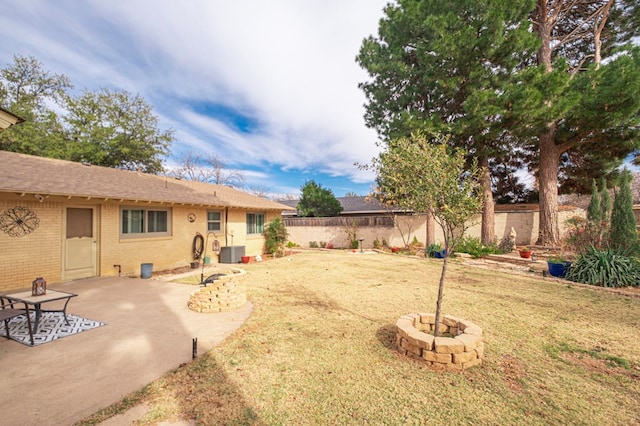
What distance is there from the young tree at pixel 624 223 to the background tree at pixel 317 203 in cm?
1581

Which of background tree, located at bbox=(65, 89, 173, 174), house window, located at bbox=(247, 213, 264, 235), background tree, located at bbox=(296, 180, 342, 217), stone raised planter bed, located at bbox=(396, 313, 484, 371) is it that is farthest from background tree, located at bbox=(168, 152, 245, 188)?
stone raised planter bed, located at bbox=(396, 313, 484, 371)

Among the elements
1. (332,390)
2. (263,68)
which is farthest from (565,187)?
(332,390)

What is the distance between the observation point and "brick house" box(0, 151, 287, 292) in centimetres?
685

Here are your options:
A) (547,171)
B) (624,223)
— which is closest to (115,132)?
(547,171)

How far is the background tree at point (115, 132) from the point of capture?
1886 centimetres

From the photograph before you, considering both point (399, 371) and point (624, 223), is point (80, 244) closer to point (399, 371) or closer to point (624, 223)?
point (399, 371)

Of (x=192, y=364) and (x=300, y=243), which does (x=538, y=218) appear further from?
(x=192, y=364)

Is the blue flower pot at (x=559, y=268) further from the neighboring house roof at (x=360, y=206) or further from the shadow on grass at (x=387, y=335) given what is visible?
the neighboring house roof at (x=360, y=206)

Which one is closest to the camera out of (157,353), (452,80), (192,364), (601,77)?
(192,364)

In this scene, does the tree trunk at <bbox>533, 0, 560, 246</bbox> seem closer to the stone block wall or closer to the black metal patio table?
the stone block wall

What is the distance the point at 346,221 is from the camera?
731 inches

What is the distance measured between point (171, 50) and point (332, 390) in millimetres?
13686

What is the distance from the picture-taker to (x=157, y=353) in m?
3.81

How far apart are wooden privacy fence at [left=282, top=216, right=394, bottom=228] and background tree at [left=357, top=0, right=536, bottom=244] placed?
5.44 m
